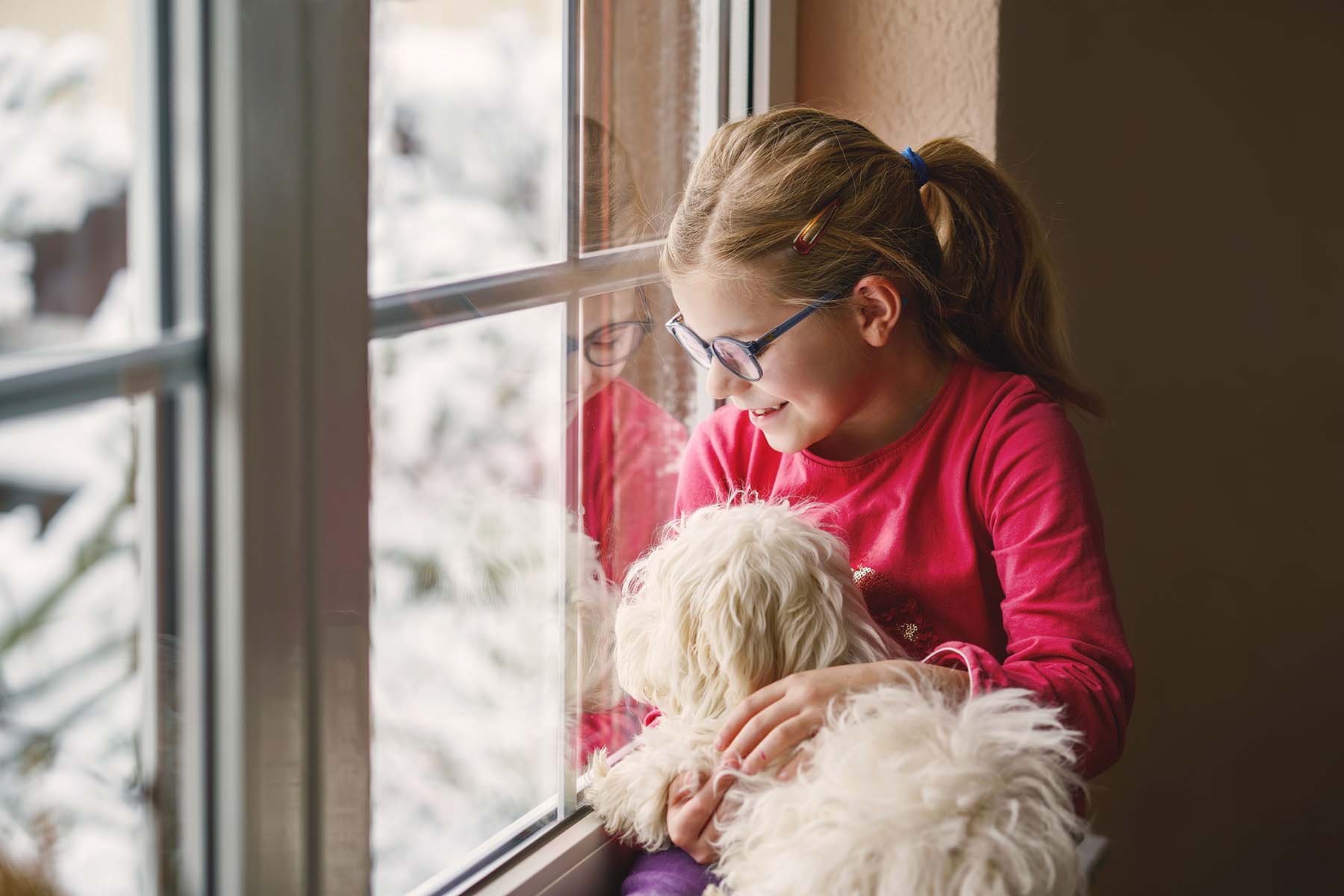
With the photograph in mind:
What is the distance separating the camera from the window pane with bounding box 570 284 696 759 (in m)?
1.12

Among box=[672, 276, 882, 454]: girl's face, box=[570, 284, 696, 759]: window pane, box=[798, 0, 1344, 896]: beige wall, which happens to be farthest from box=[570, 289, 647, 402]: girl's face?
box=[798, 0, 1344, 896]: beige wall

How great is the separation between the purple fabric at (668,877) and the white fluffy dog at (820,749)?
0.08 ft

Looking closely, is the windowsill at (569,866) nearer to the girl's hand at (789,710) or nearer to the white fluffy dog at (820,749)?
the white fluffy dog at (820,749)

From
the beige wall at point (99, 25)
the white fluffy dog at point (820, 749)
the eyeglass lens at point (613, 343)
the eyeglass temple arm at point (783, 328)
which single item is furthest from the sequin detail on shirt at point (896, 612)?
the beige wall at point (99, 25)

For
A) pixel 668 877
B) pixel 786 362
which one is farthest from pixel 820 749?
pixel 786 362

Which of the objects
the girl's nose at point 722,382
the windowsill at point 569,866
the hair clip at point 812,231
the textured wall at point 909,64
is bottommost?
the windowsill at point 569,866

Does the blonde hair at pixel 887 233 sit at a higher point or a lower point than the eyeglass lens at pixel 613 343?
higher

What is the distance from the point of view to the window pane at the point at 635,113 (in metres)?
1.08

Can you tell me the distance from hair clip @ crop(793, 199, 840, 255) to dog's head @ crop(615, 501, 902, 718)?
25 centimetres

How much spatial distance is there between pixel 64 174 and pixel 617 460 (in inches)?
25.7

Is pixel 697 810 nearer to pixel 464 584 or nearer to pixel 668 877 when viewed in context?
pixel 668 877

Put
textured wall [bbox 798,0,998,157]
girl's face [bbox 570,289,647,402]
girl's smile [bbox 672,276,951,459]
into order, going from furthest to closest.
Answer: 1. textured wall [bbox 798,0,998,157]
2. girl's face [bbox 570,289,647,402]
3. girl's smile [bbox 672,276,951,459]

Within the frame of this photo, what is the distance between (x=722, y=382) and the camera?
1.03 meters

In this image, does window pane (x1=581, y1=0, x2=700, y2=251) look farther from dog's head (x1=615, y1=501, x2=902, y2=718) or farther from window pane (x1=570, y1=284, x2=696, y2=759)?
dog's head (x1=615, y1=501, x2=902, y2=718)
